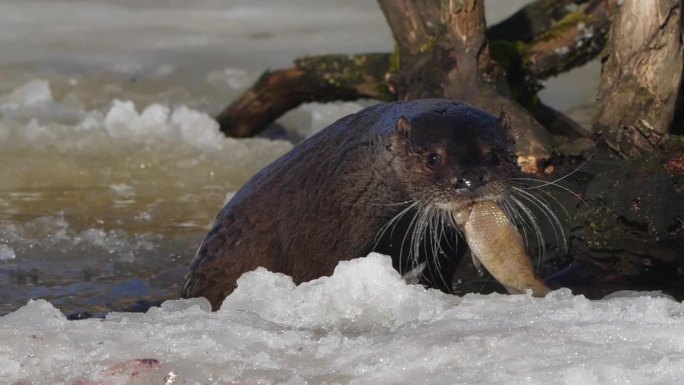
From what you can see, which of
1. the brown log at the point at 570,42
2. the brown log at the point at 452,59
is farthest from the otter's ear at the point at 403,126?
the brown log at the point at 570,42

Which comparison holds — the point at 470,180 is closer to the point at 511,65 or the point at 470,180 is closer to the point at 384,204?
the point at 384,204

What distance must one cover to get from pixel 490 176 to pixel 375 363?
0.95m

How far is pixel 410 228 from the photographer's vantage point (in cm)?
460

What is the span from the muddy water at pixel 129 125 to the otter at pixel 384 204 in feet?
2.20

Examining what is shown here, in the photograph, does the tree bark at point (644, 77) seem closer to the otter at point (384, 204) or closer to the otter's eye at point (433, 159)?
the otter at point (384, 204)

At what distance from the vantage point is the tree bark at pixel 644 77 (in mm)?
5531

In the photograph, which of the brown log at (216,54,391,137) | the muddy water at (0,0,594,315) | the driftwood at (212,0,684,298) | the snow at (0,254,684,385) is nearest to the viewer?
the snow at (0,254,684,385)

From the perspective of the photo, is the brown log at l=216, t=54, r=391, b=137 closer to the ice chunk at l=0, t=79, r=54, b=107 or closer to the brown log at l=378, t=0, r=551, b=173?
the brown log at l=378, t=0, r=551, b=173

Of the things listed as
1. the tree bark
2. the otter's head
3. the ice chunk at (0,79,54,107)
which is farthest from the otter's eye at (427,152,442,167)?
the ice chunk at (0,79,54,107)

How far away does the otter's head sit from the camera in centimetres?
419

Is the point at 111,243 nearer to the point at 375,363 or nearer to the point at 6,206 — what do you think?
the point at 6,206

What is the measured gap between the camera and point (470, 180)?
4.16 meters

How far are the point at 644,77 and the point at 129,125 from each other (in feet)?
12.7

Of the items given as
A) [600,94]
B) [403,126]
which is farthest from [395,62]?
[403,126]
